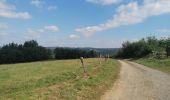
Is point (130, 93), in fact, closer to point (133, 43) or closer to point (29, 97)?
point (29, 97)

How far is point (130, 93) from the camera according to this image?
1614cm

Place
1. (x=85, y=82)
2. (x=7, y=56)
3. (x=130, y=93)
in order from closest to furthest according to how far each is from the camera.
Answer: (x=130, y=93) → (x=85, y=82) → (x=7, y=56)

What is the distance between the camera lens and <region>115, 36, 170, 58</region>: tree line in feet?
271

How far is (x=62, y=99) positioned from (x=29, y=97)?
51.4 inches

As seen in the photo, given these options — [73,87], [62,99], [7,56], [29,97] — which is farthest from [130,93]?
[7,56]

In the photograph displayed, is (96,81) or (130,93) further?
(96,81)

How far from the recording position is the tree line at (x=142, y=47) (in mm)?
82500

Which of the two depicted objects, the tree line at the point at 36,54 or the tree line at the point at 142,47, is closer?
the tree line at the point at 142,47

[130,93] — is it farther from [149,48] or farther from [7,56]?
[7,56]

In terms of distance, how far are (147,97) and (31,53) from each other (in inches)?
3853

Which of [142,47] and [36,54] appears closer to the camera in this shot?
[142,47]

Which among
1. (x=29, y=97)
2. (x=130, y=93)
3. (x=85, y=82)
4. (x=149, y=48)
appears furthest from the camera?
(x=149, y=48)

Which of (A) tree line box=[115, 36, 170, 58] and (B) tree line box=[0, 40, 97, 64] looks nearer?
(A) tree line box=[115, 36, 170, 58]

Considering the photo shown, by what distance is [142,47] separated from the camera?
3979 inches
